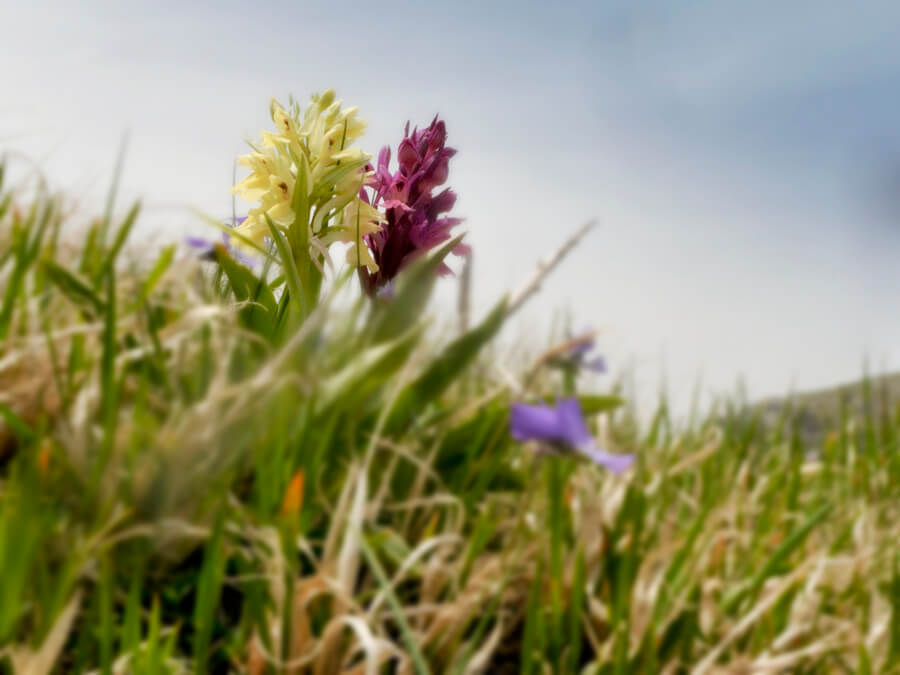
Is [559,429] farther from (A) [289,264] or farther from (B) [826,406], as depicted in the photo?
(B) [826,406]

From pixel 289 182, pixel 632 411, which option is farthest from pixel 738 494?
pixel 289 182

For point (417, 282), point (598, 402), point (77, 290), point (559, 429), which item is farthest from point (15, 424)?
point (598, 402)

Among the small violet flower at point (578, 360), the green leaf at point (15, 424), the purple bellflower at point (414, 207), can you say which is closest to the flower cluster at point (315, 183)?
the purple bellflower at point (414, 207)

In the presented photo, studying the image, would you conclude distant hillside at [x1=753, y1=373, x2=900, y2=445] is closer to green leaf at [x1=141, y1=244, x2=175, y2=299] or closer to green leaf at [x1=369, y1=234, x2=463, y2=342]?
green leaf at [x1=141, y1=244, x2=175, y2=299]

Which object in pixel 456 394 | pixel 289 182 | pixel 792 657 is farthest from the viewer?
pixel 456 394

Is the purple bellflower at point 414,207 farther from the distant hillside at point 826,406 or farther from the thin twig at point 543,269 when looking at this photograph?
the distant hillside at point 826,406

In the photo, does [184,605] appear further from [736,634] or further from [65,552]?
[736,634]

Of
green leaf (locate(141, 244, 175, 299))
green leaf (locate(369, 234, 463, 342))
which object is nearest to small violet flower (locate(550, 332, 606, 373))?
green leaf (locate(369, 234, 463, 342))
